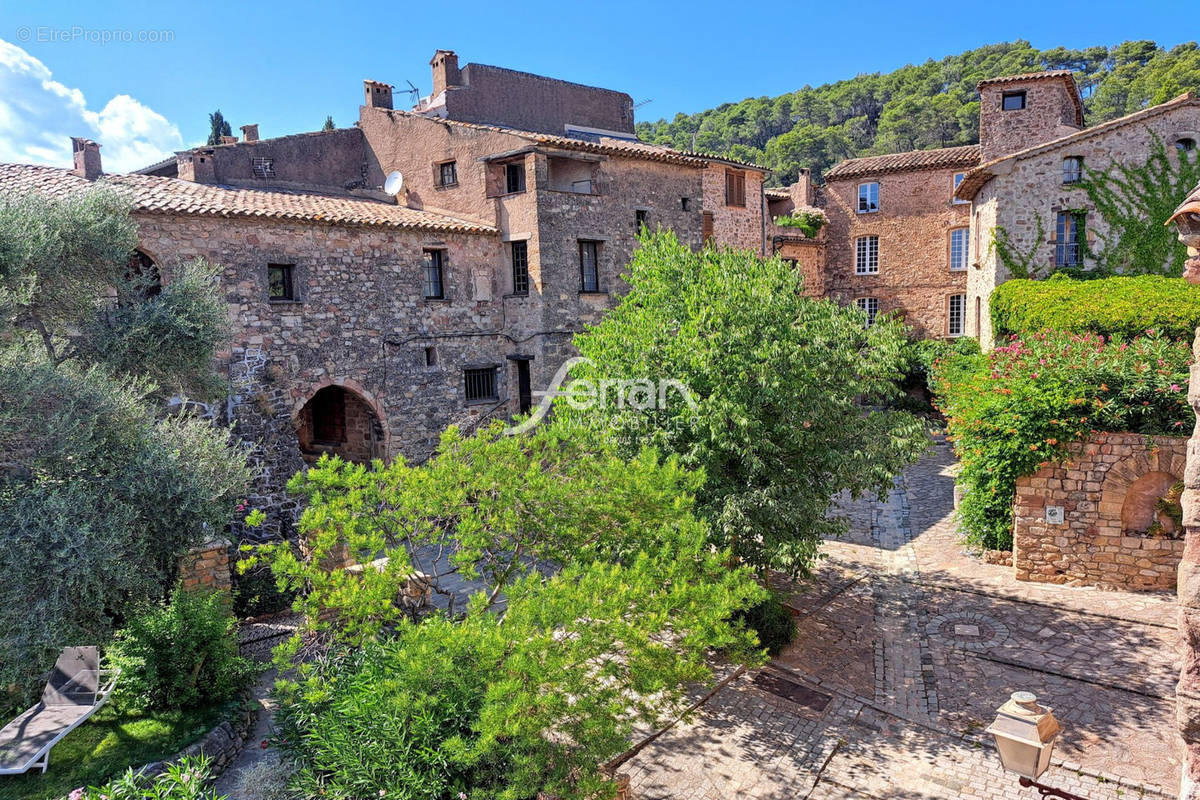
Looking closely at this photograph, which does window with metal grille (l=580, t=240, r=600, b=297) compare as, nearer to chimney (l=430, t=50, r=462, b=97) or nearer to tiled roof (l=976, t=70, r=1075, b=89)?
chimney (l=430, t=50, r=462, b=97)

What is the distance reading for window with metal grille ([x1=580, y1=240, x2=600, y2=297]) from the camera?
22.7 metres

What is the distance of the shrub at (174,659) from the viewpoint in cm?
950

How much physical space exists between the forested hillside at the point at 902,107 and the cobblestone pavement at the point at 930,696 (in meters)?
39.9

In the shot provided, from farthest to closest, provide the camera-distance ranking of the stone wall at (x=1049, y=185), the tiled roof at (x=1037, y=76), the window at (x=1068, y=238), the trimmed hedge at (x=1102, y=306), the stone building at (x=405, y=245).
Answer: the tiled roof at (x=1037, y=76) → the window at (x=1068, y=238) → the stone wall at (x=1049, y=185) → the trimmed hedge at (x=1102, y=306) → the stone building at (x=405, y=245)

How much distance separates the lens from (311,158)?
79.7 feet

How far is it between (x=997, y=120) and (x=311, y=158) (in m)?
26.8

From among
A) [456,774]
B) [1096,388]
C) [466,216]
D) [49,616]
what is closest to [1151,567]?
[1096,388]

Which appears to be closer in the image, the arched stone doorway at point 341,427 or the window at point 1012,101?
the arched stone doorway at point 341,427

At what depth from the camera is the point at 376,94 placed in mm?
25016

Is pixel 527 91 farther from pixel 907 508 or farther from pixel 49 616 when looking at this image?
pixel 49 616

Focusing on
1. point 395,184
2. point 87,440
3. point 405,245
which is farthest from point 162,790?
point 395,184

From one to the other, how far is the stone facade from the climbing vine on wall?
0.23 meters

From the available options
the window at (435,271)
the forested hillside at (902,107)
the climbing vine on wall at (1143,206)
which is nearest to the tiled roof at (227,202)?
the window at (435,271)

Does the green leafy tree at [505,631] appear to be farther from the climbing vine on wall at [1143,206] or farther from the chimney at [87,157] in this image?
the climbing vine on wall at [1143,206]
